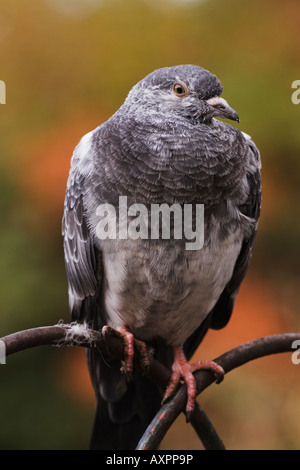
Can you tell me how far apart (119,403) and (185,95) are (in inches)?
56.5

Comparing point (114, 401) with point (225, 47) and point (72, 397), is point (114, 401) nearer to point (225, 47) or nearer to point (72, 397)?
point (72, 397)

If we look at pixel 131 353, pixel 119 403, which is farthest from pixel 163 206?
pixel 119 403

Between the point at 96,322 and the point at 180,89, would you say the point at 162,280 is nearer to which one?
the point at 96,322

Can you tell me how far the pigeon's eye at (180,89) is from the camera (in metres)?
2.38

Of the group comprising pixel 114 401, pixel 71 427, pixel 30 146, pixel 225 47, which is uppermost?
pixel 225 47

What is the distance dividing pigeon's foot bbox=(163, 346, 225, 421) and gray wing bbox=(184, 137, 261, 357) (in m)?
0.32

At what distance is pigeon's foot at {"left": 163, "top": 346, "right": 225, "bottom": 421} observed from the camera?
2.14 m

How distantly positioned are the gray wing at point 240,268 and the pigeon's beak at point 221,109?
0.90ft

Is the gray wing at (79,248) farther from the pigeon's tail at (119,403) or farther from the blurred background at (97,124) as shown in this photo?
the blurred background at (97,124)

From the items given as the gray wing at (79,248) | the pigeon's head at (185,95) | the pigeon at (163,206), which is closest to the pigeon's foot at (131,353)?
the pigeon at (163,206)

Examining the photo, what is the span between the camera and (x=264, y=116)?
12.7 feet

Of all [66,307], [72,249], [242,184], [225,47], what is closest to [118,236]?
[72,249]

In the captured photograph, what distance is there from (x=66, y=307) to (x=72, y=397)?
2.09 feet
